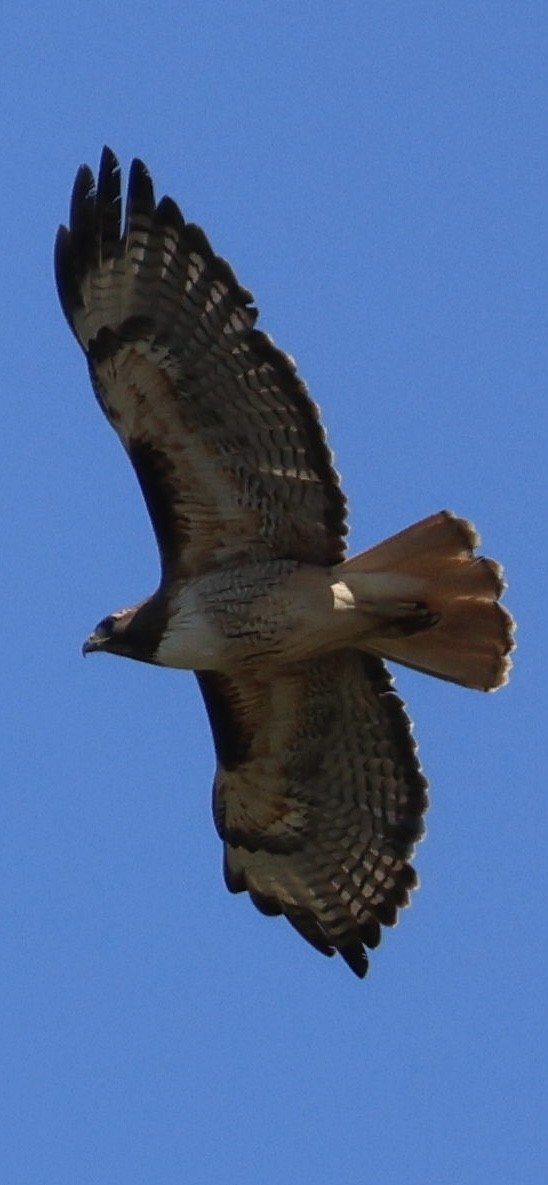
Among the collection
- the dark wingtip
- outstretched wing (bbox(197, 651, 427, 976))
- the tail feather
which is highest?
the dark wingtip

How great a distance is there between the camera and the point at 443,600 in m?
12.2

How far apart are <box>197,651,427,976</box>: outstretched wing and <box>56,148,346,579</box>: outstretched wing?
102 cm

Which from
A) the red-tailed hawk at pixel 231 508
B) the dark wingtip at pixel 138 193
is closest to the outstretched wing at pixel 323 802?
the red-tailed hawk at pixel 231 508

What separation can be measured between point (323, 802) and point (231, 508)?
5.79ft

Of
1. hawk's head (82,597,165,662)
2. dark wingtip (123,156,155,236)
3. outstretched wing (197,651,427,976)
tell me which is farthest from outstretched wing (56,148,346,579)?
outstretched wing (197,651,427,976)

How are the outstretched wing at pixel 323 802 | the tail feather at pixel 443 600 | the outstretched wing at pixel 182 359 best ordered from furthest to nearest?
the outstretched wing at pixel 323 802, the tail feather at pixel 443 600, the outstretched wing at pixel 182 359

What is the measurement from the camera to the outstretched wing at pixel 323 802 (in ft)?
42.7

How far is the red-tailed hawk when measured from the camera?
39.5ft

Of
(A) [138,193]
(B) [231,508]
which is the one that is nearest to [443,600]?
(B) [231,508]

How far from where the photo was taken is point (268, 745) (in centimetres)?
1312

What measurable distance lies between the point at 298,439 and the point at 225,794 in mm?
2009

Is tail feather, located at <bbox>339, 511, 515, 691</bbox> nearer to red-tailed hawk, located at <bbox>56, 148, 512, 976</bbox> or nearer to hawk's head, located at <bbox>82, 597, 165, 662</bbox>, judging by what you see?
red-tailed hawk, located at <bbox>56, 148, 512, 976</bbox>

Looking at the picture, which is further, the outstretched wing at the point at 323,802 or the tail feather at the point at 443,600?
the outstretched wing at the point at 323,802

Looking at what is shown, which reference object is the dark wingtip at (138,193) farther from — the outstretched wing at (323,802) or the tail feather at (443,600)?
the outstretched wing at (323,802)
